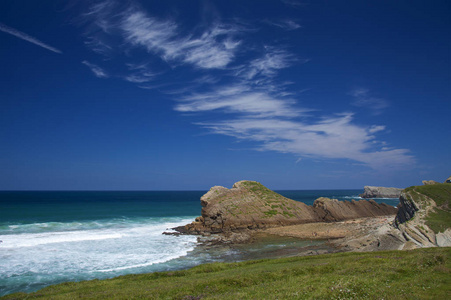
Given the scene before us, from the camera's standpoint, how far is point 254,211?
200 feet

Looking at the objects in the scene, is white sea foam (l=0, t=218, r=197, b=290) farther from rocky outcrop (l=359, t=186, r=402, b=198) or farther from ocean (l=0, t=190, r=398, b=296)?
rocky outcrop (l=359, t=186, r=402, b=198)

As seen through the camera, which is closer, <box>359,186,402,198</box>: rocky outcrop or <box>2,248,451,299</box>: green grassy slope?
<box>2,248,451,299</box>: green grassy slope

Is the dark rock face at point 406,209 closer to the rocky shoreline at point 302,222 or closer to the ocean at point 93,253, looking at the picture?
the rocky shoreline at point 302,222

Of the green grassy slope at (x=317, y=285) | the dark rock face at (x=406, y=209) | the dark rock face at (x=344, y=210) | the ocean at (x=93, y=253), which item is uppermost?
the dark rock face at (x=406, y=209)

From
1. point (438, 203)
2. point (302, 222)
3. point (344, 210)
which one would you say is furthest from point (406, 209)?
point (344, 210)

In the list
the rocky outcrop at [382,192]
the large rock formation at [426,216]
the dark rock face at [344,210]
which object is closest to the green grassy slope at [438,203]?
the large rock formation at [426,216]

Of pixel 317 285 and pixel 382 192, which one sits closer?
pixel 317 285

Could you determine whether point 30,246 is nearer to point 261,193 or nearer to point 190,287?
point 190,287

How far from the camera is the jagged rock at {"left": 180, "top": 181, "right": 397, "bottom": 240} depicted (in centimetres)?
5709

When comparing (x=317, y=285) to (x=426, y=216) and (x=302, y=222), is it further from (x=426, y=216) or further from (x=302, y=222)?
(x=302, y=222)

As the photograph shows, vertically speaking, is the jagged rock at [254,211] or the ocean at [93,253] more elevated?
the jagged rock at [254,211]

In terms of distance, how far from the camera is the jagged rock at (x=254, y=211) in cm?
5709

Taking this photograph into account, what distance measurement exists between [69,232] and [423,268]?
56733mm

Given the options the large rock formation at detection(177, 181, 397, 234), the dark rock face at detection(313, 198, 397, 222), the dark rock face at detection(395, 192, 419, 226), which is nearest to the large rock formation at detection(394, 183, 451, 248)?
the dark rock face at detection(395, 192, 419, 226)
